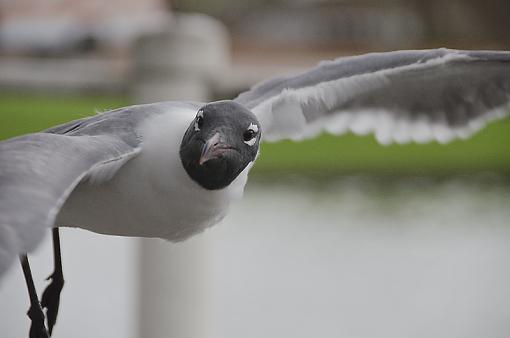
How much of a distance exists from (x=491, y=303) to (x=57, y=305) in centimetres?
238

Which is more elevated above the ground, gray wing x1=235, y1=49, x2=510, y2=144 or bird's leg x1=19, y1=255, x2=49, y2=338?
gray wing x1=235, y1=49, x2=510, y2=144

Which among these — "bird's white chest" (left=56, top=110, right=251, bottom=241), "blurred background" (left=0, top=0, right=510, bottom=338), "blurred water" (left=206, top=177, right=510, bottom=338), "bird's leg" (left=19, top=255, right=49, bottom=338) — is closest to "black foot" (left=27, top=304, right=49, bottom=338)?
"bird's leg" (left=19, top=255, right=49, bottom=338)

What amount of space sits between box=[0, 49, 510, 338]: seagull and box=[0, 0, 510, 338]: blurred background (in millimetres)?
1295

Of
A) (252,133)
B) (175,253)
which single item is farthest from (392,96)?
(175,253)

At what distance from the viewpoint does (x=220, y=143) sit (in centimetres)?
74

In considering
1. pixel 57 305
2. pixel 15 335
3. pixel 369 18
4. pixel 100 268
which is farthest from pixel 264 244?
pixel 57 305

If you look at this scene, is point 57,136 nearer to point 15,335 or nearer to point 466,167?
point 15,335

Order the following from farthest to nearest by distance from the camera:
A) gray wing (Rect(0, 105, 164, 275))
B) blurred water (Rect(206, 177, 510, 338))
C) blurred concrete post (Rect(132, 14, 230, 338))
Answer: blurred water (Rect(206, 177, 510, 338))
blurred concrete post (Rect(132, 14, 230, 338))
gray wing (Rect(0, 105, 164, 275))

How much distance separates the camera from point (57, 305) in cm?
100

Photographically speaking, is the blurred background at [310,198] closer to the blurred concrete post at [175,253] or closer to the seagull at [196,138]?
the blurred concrete post at [175,253]

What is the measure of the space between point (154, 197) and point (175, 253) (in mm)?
1570

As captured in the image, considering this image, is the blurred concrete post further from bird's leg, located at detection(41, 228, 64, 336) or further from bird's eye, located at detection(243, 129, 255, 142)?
bird's eye, located at detection(243, 129, 255, 142)

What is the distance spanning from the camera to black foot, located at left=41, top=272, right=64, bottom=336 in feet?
3.25

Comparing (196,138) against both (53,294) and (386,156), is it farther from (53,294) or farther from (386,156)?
(386,156)
